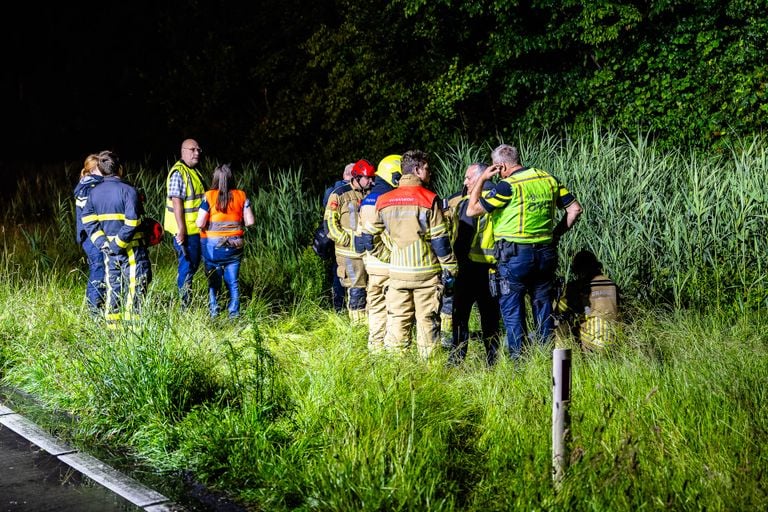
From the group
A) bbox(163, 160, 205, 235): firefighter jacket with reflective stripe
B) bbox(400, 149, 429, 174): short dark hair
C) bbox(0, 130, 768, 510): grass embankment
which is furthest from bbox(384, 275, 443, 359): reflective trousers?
bbox(163, 160, 205, 235): firefighter jacket with reflective stripe

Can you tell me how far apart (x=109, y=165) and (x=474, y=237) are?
133 inches

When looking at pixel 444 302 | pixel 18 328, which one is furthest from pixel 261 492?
pixel 18 328

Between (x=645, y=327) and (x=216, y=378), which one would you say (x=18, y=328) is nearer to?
(x=216, y=378)

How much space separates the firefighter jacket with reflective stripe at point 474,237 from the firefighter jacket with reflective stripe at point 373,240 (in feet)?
2.02

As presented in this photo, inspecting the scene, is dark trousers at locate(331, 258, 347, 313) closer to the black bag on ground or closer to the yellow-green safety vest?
the black bag on ground

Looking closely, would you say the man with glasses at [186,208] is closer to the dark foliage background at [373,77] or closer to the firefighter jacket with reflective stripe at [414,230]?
the firefighter jacket with reflective stripe at [414,230]

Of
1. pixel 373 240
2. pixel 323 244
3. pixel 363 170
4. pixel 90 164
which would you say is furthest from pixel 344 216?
pixel 90 164

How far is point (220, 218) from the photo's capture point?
10266 millimetres

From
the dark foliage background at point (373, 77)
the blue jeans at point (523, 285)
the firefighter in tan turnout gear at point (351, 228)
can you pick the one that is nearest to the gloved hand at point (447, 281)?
the blue jeans at point (523, 285)

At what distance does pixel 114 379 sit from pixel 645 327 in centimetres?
412

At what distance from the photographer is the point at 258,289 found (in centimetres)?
1177

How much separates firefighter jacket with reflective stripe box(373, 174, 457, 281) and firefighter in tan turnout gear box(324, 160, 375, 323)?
1.42 meters

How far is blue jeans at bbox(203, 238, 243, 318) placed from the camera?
1026 centimetres

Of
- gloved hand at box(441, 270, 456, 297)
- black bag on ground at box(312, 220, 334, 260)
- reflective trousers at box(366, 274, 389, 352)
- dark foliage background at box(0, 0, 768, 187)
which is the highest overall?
dark foliage background at box(0, 0, 768, 187)
